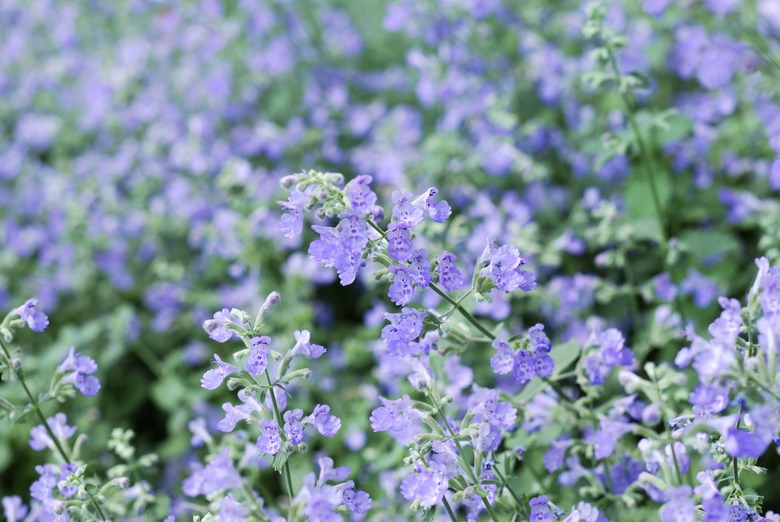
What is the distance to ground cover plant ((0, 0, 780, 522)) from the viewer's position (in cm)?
213

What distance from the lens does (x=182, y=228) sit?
17.2 feet

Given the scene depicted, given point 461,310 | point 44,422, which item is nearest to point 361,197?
point 461,310

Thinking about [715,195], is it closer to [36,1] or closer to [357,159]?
[357,159]

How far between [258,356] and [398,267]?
1.33 feet

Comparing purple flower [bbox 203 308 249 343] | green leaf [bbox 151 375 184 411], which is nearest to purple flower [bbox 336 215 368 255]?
purple flower [bbox 203 308 249 343]

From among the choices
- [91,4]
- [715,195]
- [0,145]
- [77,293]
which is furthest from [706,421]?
[91,4]

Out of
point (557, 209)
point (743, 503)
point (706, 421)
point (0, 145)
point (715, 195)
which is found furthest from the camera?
point (0, 145)

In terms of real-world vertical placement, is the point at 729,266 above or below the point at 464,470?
below

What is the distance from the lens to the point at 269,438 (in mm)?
2111

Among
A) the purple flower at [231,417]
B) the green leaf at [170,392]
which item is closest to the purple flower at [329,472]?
the purple flower at [231,417]

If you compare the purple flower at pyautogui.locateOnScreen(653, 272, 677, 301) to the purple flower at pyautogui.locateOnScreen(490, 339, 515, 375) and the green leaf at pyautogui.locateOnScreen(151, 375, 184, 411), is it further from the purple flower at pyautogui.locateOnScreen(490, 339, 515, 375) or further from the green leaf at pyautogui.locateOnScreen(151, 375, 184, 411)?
the green leaf at pyautogui.locateOnScreen(151, 375, 184, 411)

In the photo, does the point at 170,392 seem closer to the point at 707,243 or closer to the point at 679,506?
the point at 707,243

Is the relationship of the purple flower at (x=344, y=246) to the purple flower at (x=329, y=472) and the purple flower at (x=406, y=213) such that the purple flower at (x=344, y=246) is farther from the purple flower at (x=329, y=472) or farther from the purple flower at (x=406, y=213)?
the purple flower at (x=329, y=472)

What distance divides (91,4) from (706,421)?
7.65 m
